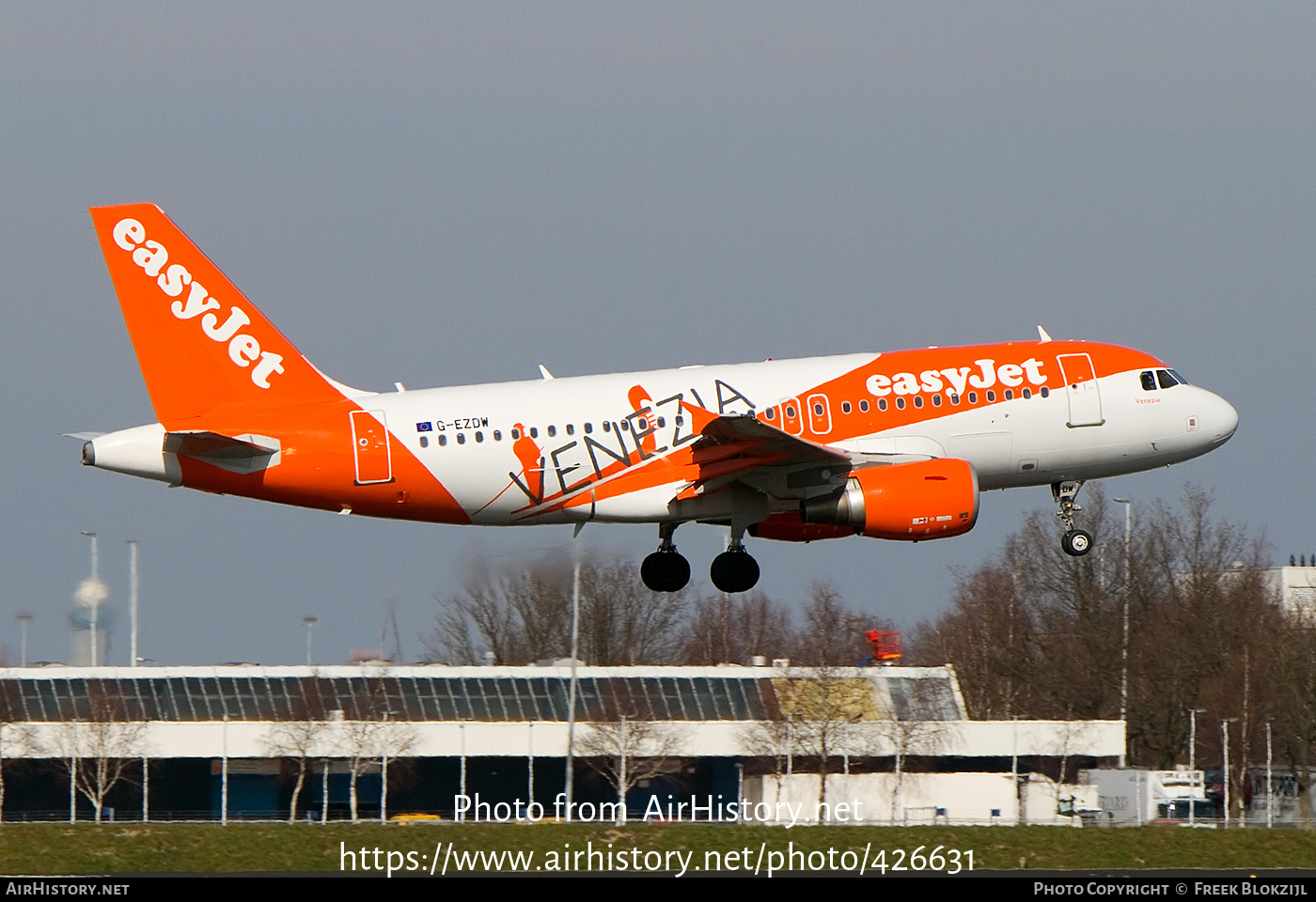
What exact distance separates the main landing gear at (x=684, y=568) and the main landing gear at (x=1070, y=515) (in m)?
7.72

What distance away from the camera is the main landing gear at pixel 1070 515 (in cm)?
4541

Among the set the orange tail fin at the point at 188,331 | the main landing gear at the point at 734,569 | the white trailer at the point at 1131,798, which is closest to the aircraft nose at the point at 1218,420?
the main landing gear at the point at 734,569

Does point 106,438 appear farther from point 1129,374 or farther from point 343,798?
point 343,798

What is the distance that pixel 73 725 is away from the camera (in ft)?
261

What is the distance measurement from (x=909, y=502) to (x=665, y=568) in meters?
6.56

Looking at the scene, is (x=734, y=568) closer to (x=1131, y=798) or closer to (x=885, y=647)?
(x=1131, y=798)

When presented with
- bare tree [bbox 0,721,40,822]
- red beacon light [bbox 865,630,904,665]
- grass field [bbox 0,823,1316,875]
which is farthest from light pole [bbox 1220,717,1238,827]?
bare tree [bbox 0,721,40,822]

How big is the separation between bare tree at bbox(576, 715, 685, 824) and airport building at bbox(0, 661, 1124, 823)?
0.34 feet

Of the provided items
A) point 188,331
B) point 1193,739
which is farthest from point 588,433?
point 1193,739

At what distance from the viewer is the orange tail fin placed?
42.3 m

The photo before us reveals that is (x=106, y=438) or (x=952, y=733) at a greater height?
(x=106, y=438)

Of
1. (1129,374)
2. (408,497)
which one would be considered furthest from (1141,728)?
(408,497)

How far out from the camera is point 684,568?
45500 millimetres
